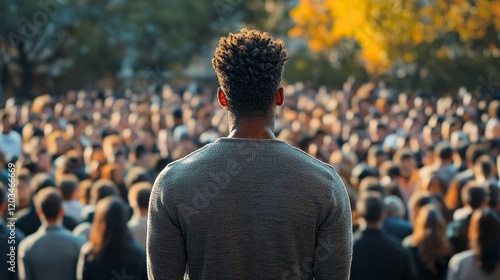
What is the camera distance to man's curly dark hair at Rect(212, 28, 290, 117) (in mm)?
3162

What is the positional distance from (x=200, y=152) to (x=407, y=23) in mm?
21985

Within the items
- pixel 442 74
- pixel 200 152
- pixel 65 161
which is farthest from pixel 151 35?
pixel 200 152

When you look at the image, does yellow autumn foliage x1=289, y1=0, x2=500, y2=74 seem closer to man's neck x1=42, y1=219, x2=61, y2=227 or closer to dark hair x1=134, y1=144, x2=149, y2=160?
dark hair x1=134, y1=144, x2=149, y2=160

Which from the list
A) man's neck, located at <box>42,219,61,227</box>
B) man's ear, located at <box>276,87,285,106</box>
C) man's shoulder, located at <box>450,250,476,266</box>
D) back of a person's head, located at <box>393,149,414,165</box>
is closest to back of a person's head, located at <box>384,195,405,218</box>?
man's shoulder, located at <box>450,250,476,266</box>

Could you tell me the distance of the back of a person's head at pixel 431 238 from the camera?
655 cm

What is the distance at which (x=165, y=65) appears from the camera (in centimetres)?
3697

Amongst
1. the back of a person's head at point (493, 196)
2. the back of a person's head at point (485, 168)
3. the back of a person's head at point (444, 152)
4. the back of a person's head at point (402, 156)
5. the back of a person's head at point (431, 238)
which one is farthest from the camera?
the back of a person's head at point (402, 156)

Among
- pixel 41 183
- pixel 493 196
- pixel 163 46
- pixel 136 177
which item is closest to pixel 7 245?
pixel 41 183

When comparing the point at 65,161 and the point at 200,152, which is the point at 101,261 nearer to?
the point at 200,152

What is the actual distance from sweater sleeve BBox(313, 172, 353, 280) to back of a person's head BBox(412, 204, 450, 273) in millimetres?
3547

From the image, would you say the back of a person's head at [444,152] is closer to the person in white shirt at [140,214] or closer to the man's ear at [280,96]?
the person in white shirt at [140,214]

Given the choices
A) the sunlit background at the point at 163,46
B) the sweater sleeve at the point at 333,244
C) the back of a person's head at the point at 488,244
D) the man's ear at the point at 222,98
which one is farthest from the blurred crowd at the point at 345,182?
the sunlit background at the point at 163,46

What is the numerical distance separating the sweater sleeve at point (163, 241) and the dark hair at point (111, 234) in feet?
9.97

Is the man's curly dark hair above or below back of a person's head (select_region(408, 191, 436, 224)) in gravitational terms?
above
